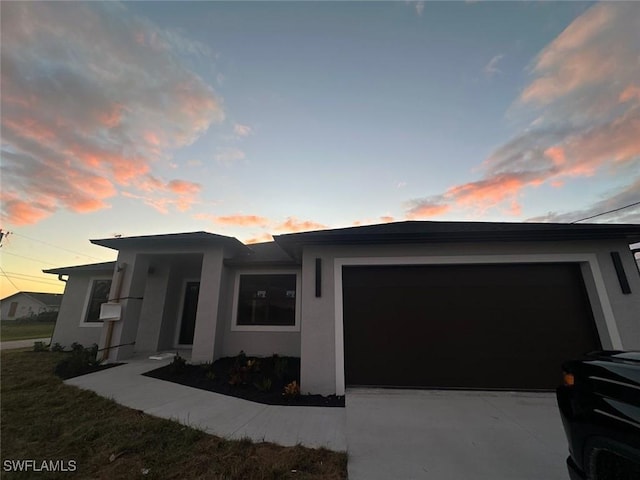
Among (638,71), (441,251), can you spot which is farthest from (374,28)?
(638,71)

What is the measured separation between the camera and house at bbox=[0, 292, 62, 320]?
3519 cm

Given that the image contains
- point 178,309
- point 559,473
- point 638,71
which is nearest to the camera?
point 559,473

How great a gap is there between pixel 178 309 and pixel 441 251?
32.3 feet

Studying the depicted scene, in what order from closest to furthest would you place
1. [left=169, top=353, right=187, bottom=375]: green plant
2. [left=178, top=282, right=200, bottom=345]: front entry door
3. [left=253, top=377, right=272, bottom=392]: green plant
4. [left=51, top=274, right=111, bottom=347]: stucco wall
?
1. [left=253, top=377, right=272, bottom=392]: green plant
2. [left=169, top=353, right=187, bottom=375]: green plant
3. [left=51, top=274, right=111, bottom=347]: stucco wall
4. [left=178, top=282, right=200, bottom=345]: front entry door

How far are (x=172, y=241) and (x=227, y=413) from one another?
5721 mm

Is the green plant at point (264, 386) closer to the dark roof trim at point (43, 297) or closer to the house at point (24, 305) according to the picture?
the house at point (24, 305)

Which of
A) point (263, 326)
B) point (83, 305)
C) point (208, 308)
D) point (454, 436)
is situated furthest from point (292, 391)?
point (83, 305)

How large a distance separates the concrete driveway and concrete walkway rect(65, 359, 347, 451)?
38 centimetres

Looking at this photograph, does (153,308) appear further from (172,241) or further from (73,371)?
(172,241)

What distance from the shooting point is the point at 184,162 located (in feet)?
28.2

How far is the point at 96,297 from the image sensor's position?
32.5 feet

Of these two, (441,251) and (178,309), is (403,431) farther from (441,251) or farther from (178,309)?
(178,309)

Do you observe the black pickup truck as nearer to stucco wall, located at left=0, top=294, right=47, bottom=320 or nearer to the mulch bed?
the mulch bed

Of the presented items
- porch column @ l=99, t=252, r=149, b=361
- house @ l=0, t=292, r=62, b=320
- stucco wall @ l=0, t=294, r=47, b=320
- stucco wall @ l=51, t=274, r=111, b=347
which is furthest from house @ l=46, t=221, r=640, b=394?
stucco wall @ l=0, t=294, r=47, b=320
